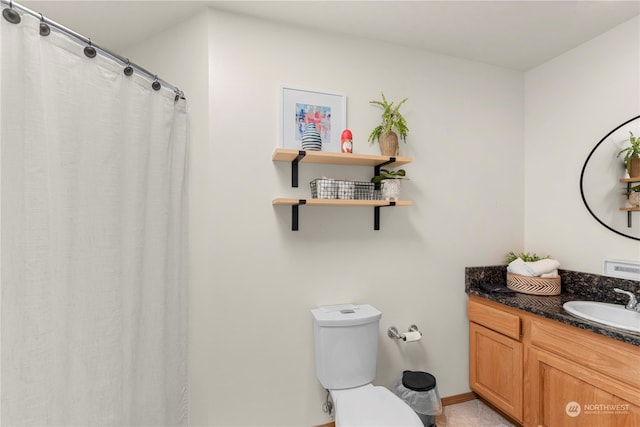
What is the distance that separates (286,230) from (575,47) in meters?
2.24

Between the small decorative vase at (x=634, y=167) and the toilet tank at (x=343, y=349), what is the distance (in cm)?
166

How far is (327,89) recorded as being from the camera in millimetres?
1953

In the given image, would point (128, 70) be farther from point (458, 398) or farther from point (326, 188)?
point (458, 398)

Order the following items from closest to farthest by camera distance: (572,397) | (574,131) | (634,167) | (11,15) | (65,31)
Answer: (11,15), (65,31), (572,397), (634,167), (574,131)

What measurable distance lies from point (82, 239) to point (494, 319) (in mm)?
2208

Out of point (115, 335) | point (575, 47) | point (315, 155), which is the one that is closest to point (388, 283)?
point (315, 155)

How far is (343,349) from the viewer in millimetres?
1741

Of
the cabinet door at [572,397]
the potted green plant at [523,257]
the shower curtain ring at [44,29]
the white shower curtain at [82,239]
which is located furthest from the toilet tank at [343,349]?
the shower curtain ring at [44,29]

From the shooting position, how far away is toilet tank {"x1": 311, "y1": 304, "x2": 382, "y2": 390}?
68.3 inches

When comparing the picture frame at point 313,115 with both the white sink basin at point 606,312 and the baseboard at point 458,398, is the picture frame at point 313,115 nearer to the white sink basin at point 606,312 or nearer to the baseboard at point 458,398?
the white sink basin at point 606,312

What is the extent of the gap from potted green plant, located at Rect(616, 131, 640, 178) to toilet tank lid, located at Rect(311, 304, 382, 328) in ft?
5.37

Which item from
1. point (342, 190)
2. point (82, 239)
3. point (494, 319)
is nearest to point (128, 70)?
point (82, 239)

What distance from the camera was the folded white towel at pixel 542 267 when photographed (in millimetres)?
2053

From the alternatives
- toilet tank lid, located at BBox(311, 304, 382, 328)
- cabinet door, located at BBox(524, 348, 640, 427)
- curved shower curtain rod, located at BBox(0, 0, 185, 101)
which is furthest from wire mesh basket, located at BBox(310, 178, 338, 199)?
cabinet door, located at BBox(524, 348, 640, 427)
